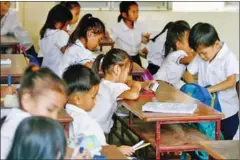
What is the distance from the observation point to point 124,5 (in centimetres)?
608

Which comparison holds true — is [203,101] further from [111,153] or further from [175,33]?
[111,153]

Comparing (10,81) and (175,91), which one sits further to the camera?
(175,91)

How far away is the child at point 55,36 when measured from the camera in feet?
16.7

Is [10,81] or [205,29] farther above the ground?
[205,29]

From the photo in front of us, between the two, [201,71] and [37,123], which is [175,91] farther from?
[37,123]

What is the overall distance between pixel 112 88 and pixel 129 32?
2.58 m

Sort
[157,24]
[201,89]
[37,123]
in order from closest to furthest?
1. [37,123]
2. [201,89]
3. [157,24]

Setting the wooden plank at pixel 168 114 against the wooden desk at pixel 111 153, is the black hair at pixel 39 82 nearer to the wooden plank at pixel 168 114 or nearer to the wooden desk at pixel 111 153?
the wooden desk at pixel 111 153

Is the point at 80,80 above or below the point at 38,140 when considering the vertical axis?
above

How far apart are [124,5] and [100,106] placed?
2.73 meters

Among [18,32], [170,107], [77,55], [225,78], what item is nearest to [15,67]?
[77,55]

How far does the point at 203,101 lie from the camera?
3.79 m

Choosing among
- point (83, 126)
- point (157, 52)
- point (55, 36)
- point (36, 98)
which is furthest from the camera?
point (157, 52)

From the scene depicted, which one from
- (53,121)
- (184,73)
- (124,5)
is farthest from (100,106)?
(124,5)
